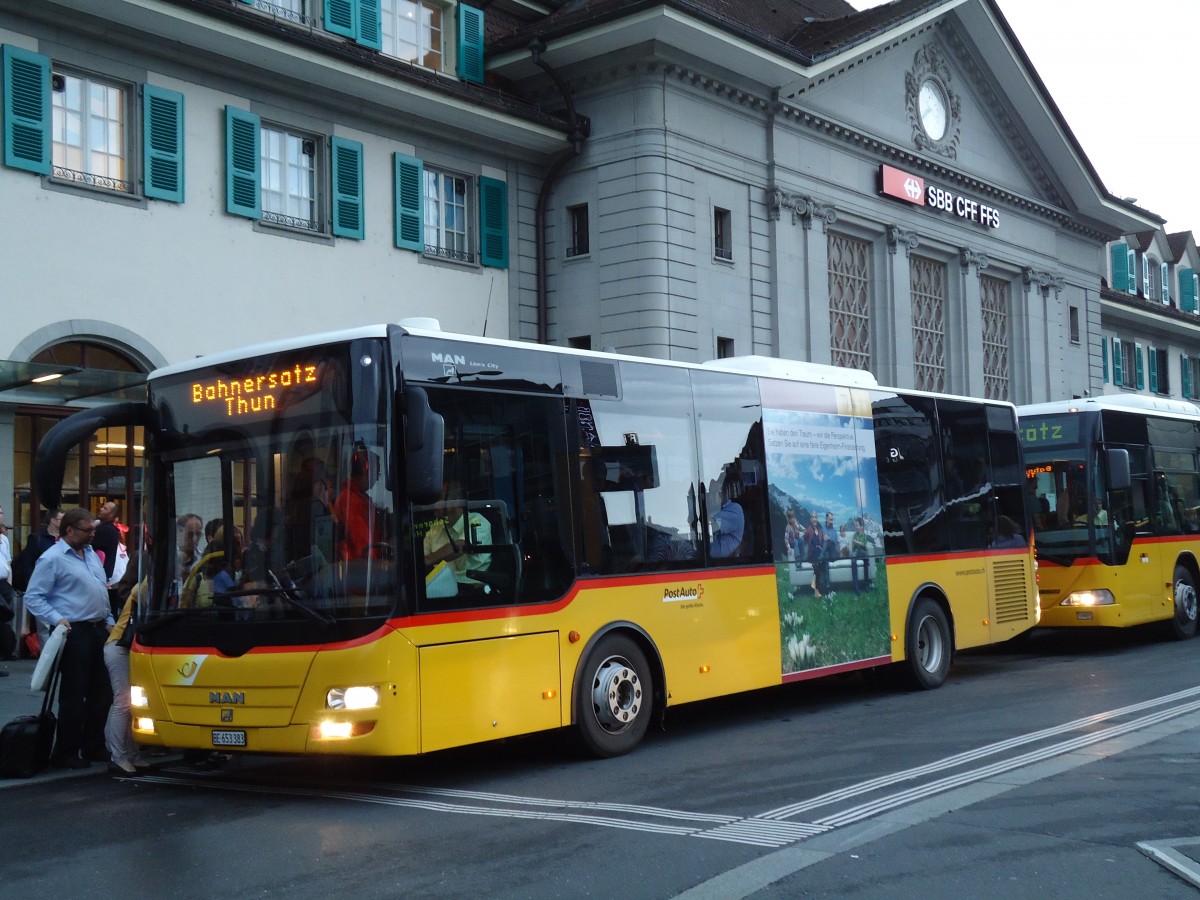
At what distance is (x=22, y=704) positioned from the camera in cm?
1289

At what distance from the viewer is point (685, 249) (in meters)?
24.6

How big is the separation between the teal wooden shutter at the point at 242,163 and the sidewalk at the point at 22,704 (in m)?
6.71

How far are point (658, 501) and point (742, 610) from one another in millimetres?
1342

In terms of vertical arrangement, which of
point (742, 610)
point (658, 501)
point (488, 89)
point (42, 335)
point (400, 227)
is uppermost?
point (488, 89)

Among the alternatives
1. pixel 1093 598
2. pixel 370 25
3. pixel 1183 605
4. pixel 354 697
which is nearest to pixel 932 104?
pixel 370 25

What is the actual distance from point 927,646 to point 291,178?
11770mm

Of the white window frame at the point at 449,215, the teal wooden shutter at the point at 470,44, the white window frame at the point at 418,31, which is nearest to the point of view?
the white window frame at the point at 418,31

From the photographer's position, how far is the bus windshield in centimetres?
851

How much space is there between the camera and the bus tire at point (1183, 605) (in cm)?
1888

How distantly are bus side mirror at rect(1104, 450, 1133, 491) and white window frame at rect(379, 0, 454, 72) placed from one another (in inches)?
488

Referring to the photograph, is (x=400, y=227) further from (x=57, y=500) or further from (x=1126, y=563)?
(x=57, y=500)

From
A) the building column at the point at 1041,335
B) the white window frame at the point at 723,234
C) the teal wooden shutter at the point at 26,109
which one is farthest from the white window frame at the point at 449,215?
the building column at the point at 1041,335

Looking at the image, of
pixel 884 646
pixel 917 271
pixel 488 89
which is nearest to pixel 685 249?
pixel 488 89

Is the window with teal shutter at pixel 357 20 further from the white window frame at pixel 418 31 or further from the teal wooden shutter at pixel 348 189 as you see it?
the teal wooden shutter at pixel 348 189
